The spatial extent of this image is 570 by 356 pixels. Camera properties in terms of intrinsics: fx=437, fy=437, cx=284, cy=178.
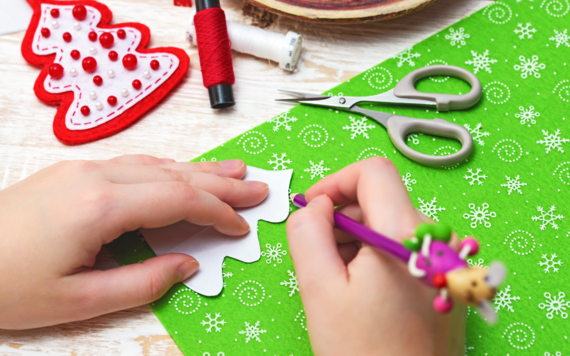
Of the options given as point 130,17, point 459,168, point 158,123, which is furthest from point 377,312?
point 130,17

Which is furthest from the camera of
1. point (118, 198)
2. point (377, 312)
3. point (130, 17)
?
point (130, 17)

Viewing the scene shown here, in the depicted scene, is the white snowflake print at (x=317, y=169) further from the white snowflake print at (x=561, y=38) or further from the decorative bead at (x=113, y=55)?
the white snowflake print at (x=561, y=38)

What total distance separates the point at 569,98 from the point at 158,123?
2.50 ft

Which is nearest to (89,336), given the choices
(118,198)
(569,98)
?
(118,198)

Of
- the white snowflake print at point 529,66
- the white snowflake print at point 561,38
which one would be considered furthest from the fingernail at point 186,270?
the white snowflake print at point 561,38

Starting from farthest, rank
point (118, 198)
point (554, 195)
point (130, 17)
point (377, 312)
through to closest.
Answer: point (130, 17)
point (554, 195)
point (118, 198)
point (377, 312)

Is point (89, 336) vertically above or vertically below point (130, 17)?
below

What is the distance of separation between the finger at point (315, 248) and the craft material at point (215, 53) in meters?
0.35

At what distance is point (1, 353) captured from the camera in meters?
0.65

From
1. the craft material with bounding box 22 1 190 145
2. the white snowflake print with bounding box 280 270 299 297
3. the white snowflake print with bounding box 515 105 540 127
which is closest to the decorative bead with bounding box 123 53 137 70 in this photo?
the craft material with bounding box 22 1 190 145

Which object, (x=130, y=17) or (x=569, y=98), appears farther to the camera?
(x=130, y=17)

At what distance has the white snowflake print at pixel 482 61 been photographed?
2.75ft

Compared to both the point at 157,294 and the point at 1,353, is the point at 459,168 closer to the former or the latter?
the point at 157,294

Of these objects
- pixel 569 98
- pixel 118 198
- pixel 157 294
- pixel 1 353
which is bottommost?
pixel 1 353
